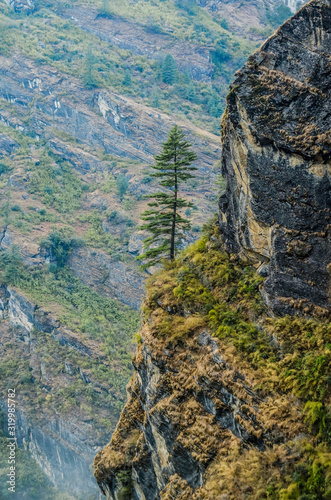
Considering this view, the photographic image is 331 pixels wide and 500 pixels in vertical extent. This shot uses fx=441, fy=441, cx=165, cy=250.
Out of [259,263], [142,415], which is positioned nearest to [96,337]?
[142,415]

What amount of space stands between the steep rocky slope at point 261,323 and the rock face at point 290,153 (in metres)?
0.03

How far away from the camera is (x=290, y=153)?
13.5m

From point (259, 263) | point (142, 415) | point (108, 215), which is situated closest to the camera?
point (259, 263)

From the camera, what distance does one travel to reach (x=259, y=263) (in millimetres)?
15234

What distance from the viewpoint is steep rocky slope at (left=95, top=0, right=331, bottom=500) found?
37.1 ft

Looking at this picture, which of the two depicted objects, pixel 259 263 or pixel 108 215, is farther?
pixel 108 215

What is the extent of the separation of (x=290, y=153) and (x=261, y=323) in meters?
5.35

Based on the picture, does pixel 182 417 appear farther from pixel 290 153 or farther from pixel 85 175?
pixel 85 175

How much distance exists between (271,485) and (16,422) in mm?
46008

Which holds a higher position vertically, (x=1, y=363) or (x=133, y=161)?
(x=133, y=161)

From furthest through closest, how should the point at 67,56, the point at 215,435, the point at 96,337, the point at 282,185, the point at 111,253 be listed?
the point at 67,56 < the point at 111,253 < the point at 96,337 < the point at 282,185 < the point at 215,435

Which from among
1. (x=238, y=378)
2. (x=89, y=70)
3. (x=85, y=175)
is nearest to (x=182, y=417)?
(x=238, y=378)

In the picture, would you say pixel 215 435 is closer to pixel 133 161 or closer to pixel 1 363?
pixel 1 363

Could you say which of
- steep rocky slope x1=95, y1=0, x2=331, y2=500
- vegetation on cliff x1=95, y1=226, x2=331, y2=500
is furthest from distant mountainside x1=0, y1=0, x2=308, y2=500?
steep rocky slope x1=95, y1=0, x2=331, y2=500
